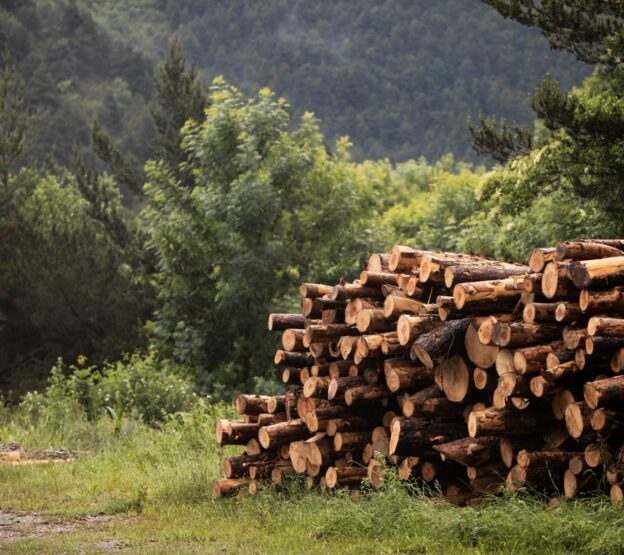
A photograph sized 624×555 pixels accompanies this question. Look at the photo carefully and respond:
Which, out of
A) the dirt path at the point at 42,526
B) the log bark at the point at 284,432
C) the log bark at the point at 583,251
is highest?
the log bark at the point at 583,251

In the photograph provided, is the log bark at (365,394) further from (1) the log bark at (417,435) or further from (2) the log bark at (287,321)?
(2) the log bark at (287,321)

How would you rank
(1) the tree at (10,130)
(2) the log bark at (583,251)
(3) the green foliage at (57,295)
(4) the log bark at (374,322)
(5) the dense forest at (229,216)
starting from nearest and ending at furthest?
(2) the log bark at (583,251)
(4) the log bark at (374,322)
(5) the dense forest at (229,216)
(3) the green foliage at (57,295)
(1) the tree at (10,130)

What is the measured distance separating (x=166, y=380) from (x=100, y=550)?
459 inches

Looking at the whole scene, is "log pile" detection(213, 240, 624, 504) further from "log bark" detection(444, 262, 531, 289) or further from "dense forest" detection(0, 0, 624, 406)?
"dense forest" detection(0, 0, 624, 406)

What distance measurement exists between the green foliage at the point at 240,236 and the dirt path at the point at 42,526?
1399 centimetres

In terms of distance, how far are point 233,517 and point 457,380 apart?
7.68ft

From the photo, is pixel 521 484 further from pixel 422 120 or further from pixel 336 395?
pixel 422 120


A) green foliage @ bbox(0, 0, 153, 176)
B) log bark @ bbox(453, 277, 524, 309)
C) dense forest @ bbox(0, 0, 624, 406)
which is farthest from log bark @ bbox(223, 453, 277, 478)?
green foliage @ bbox(0, 0, 153, 176)

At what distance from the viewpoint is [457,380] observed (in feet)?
28.2

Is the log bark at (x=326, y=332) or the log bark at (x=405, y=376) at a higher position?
the log bark at (x=326, y=332)

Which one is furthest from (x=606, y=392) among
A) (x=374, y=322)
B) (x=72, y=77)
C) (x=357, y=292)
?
(x=72, y=77)

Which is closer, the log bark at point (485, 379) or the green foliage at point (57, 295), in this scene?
the log bark at point (485, 379)

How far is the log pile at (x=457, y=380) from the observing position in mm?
7840

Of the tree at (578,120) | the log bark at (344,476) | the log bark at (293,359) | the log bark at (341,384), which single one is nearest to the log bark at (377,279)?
the log bark at (341,384)
